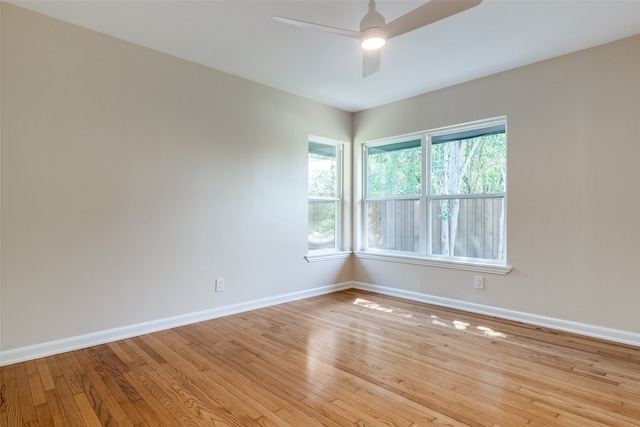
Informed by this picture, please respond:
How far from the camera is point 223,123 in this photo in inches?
140

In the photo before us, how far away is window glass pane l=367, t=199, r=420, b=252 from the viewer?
4363mm

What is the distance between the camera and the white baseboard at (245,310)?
8.21 ft

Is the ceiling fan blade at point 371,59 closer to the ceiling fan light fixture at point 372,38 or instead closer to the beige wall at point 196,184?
the ceiling fan light fixture at point 372,38

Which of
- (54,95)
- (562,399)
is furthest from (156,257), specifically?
(562,399)

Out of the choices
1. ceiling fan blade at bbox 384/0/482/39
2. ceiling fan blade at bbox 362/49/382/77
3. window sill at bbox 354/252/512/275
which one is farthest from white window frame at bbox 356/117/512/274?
ceiling fan blade at bbox 384/0/482/39

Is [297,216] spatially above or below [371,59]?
below

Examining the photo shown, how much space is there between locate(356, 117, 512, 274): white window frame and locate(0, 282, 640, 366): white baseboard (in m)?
0.41

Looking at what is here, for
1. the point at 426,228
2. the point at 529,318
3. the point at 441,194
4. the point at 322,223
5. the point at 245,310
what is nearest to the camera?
the point at 529,318

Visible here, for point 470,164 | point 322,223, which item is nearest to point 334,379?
point 322,223

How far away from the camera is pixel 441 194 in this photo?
13.4 ft

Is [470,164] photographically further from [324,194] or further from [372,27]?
[372,27]

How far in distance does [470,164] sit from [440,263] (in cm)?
119

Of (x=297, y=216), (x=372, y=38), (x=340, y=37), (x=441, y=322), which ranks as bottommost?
(x=441, y=322)

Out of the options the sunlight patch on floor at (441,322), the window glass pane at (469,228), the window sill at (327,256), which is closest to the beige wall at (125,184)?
the window sill at (327,256)
